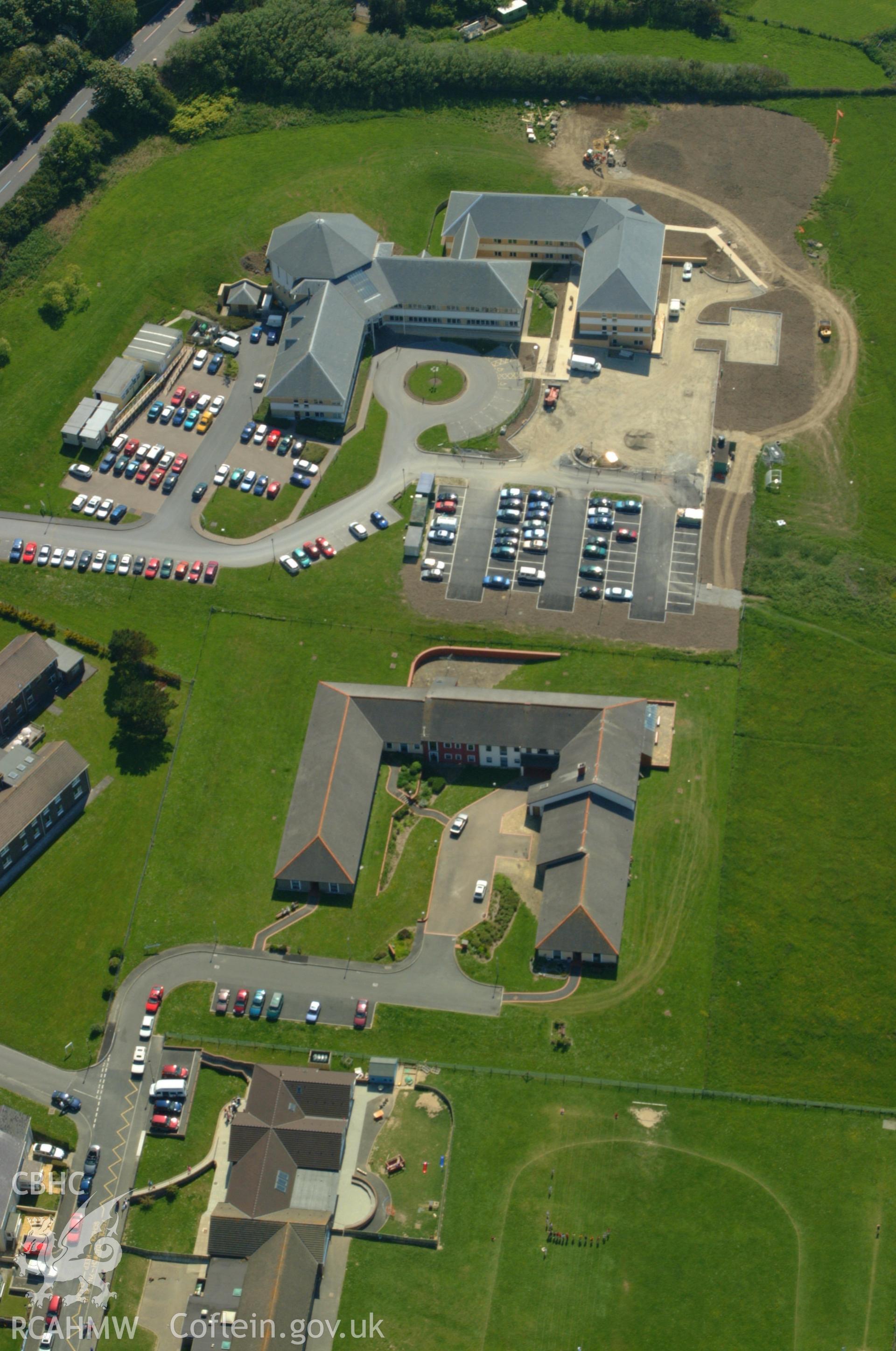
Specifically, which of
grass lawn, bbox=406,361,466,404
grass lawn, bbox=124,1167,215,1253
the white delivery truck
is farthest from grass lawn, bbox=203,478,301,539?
grass lawn, bbox=124,1167,215,1253

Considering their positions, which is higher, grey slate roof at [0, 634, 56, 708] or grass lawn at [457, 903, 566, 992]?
grey slate roof at [0, 634, 56, 708]

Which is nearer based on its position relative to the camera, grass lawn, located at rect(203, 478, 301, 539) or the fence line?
the fence line

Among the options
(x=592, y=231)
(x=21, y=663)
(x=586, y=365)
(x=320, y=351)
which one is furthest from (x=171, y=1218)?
(x=592, y=231)

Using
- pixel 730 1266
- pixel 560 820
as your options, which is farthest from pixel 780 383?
pixel 730 1266

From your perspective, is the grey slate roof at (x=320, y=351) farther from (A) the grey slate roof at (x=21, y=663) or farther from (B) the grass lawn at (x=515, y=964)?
(B) the grass lawn at (x=515, y=964)

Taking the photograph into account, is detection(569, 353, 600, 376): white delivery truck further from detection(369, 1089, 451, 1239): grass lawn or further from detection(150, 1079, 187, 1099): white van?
detection(150, 1079, 187, 1099): white van

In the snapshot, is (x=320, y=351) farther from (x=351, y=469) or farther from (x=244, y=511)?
(x=244, y=511)
